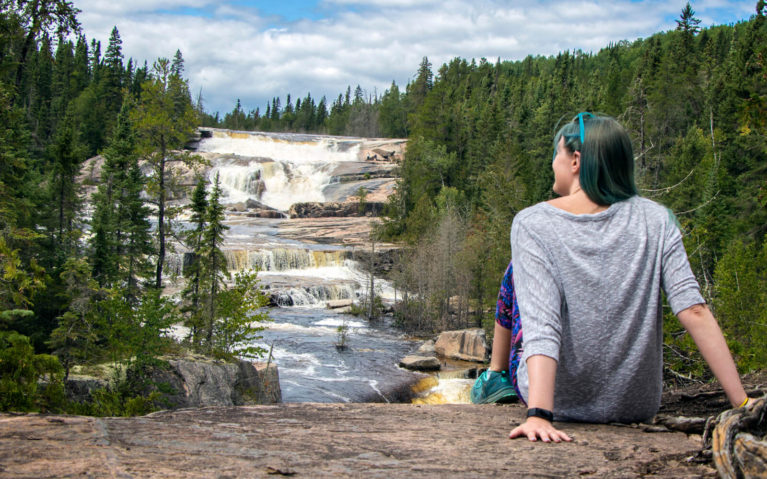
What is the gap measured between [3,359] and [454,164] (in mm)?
49055

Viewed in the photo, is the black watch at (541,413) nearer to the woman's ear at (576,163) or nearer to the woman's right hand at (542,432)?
the woman's right hand at (542,432)

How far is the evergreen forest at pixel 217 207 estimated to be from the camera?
11.4 metres

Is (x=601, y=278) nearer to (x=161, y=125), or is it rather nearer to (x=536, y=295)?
(x=536, y=295)

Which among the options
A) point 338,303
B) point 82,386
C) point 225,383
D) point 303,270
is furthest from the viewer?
point 303,270

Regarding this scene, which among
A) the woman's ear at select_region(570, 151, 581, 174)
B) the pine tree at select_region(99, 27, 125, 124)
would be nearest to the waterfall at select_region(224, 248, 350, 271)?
the woman's ear at select_region(570, 151, 581, 174)

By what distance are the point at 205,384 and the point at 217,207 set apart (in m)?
6.02

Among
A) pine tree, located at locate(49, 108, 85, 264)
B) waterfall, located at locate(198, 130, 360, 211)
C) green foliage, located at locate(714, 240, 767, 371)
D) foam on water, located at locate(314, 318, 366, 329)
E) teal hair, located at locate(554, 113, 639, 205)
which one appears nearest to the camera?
teal hair, located at locate(554, 113, 639, 205)

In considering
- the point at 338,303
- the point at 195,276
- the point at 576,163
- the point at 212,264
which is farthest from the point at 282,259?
the point at 576,163

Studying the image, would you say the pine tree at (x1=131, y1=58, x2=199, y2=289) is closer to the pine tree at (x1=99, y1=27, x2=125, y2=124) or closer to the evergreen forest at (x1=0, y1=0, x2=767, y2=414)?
the evergreen forest at (x1=0, y1=0, x2=767, y2=414)

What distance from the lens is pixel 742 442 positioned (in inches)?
70.0

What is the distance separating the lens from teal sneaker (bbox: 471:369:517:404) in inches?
122

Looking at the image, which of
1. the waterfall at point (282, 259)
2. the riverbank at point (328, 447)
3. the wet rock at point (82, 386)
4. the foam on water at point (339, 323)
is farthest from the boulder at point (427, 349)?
the riverbank at point (328, 447)

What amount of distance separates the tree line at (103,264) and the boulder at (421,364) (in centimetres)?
548

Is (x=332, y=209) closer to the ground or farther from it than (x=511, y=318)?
closer to the ground
